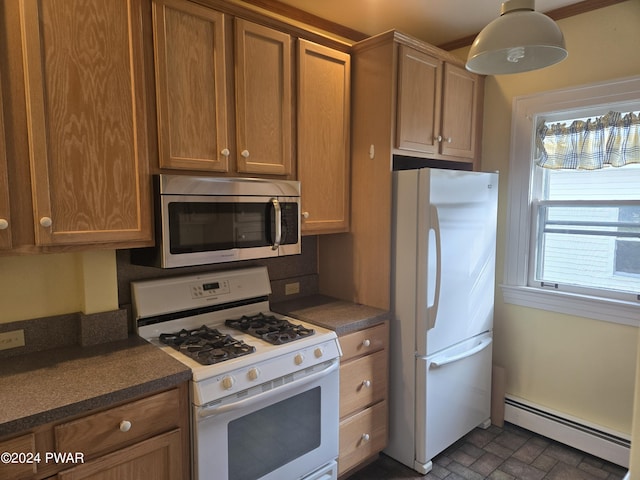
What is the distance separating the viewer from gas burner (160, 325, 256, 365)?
1.58 m

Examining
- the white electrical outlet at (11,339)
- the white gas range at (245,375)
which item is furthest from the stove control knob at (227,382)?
the white electrical outlet at (11,339)

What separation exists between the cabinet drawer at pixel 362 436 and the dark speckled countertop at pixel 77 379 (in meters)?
1.03

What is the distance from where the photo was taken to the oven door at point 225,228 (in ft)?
5.50

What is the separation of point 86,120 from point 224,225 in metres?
0.66

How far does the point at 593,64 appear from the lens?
2.32m

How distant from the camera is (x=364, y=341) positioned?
213 centimetres

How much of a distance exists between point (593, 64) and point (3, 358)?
321 cm

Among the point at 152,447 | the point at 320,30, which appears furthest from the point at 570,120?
the point at 152,447

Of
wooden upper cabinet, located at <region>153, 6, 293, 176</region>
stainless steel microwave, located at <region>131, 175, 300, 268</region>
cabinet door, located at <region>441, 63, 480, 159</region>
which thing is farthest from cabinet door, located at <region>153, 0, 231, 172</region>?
cabinet door, located at <region>441, 63, 480, 159</region>

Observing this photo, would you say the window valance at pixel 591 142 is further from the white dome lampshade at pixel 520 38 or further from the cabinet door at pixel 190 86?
the cabinet door at pixel 190 86

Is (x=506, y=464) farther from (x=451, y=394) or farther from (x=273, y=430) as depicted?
(x=273, y=430)

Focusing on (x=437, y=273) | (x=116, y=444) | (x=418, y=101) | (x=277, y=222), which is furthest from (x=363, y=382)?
(x=418, y=101)

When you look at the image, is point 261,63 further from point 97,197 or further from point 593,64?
point 593,64

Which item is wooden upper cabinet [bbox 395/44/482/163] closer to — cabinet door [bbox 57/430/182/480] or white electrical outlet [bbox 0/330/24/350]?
cabinet door [bbox 57/430/182/480]
